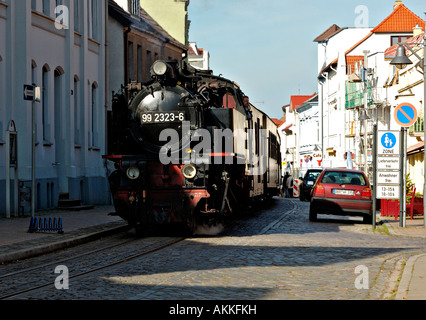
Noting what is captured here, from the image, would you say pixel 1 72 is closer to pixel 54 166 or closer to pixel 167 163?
pixel 54 166

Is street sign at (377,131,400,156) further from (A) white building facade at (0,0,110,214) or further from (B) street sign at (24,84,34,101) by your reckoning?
(A) white building facade at (0,0,110,214)

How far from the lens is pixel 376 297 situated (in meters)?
8.66

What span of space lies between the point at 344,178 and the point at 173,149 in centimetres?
710

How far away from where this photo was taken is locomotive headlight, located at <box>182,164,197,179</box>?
54.0 ft

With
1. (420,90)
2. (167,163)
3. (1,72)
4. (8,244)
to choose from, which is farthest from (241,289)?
(420,90)

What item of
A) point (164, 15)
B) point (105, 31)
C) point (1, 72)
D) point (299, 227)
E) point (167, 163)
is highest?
point (164, 15)

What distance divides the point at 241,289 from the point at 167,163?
7.81 m

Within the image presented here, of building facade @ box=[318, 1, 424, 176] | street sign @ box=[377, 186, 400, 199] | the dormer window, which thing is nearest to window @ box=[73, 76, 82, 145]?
the dormer window

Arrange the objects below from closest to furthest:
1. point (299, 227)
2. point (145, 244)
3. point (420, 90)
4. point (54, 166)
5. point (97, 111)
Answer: point (145, 244) < point (299, 227) < point (54, 166) < point (97, 111) < point (420, 90)

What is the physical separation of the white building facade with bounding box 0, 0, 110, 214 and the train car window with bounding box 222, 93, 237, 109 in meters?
7.21

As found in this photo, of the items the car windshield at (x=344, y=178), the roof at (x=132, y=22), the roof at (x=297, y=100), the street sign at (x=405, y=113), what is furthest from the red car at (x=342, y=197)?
the roof at (x=297, y=100)

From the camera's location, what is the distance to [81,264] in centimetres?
1193

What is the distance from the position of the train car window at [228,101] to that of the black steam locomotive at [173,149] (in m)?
0.03

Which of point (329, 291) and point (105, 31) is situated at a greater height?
point (105, 31)
